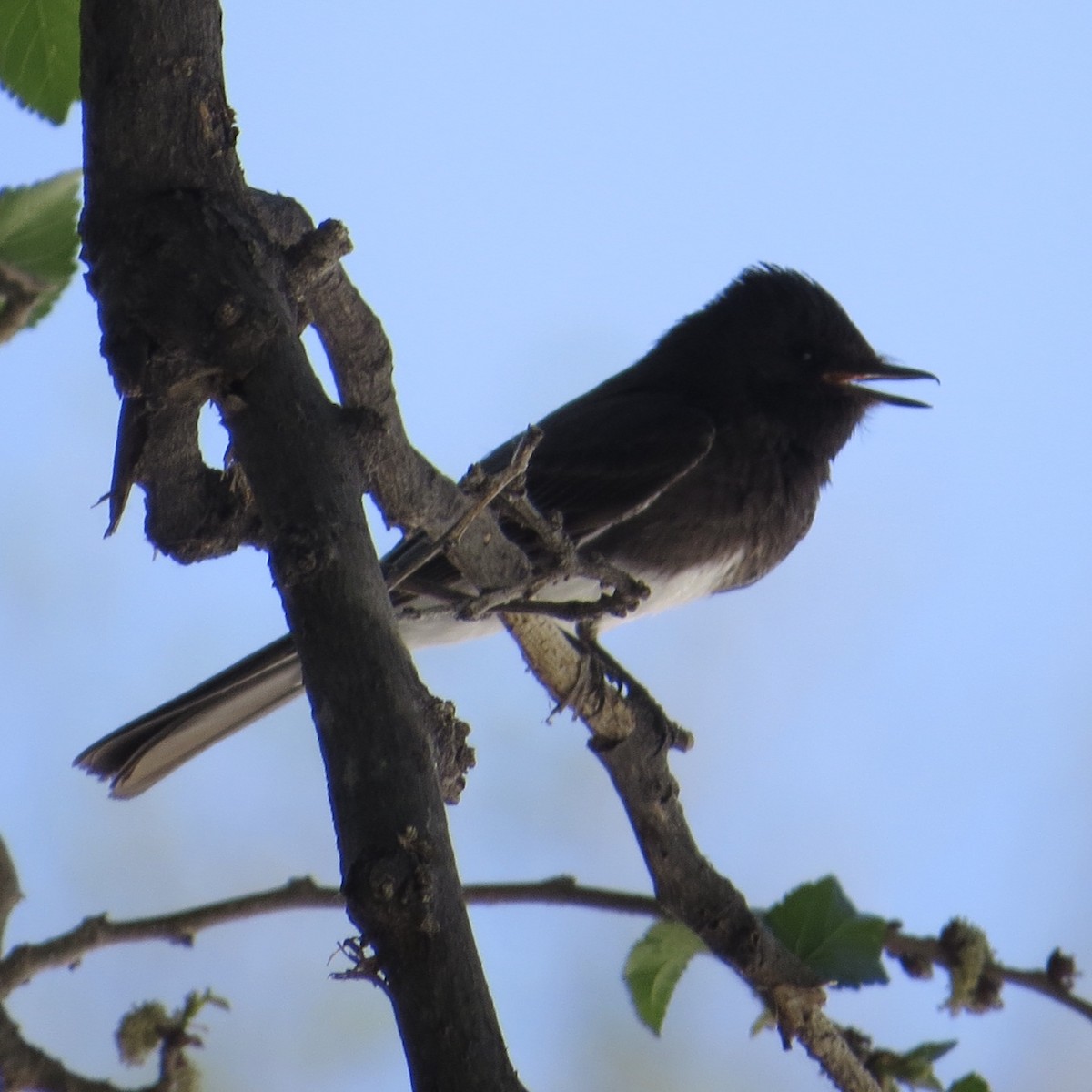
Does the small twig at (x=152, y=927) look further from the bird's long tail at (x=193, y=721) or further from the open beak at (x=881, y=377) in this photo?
the open beak at (x=881, y=377)

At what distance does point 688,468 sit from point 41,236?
2032 mm

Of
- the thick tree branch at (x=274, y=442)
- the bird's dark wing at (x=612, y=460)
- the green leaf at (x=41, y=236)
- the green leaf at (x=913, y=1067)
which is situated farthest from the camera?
the bird's dark wing at (x=612, y=460)

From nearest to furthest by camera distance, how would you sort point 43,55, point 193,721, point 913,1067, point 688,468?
point 43,55, point 913,1067, point 193,721, point 688,468

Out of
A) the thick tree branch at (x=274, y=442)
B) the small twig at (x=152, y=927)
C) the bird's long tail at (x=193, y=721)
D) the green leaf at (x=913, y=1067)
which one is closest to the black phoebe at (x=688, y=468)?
the bird's long tail at (x=193, y=721)

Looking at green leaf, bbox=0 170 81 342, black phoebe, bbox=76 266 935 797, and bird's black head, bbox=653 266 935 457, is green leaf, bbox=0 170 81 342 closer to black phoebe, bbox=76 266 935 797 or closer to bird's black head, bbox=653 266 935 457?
black phoebe, bbox=76 266 935 797

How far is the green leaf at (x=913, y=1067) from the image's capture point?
2450mm

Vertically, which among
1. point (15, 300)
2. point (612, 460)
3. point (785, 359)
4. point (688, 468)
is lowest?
point (15, 300)

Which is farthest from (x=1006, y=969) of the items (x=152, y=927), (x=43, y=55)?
(x=43, y=55)

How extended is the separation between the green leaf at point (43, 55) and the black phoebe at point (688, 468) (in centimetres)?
130

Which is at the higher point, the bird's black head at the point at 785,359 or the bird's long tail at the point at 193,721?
the bird's black head at the point at 785,359

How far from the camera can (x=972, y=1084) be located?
2240 mm

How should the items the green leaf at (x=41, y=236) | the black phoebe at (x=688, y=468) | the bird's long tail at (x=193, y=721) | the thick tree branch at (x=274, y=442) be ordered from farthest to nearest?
the black phoebe at (x=688, y=468) → the bird's long tail at (x=193, y=721) → the green leaf at (x=41, y=236) → the thick tree branch at (x=274, y=442)

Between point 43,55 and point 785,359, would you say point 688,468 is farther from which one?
point 43,55

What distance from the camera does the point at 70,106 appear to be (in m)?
2.12
